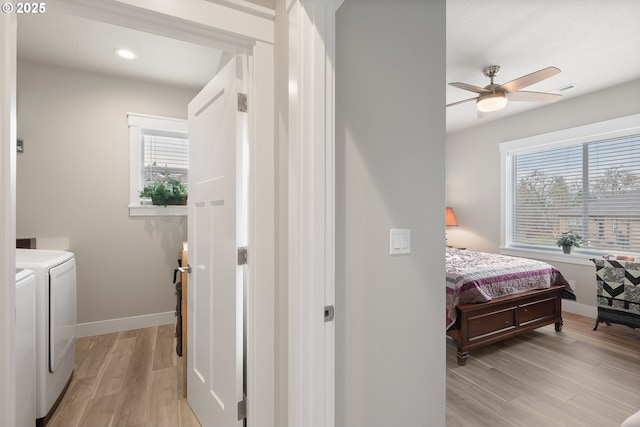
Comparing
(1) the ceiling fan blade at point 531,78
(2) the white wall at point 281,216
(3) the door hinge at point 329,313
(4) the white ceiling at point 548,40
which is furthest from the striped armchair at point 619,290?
(2) the white wall at point 281,216

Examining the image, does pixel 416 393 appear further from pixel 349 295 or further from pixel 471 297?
pixel 471 297

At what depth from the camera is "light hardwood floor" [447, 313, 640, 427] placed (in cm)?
199

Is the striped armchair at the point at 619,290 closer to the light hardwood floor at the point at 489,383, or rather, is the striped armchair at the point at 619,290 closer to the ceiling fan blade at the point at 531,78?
the light hardwood floor at the point at 489,383

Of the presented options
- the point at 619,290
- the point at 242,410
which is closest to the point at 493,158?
the point at 619,290

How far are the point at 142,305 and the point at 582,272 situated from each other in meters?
5.22

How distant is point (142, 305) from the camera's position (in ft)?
11.1

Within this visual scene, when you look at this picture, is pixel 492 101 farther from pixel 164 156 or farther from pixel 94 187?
pixel 94 187

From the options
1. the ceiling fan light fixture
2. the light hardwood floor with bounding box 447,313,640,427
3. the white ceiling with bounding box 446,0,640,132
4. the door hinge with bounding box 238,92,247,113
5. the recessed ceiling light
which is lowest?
the light hardwood floor with bounding box 447,313,640,427

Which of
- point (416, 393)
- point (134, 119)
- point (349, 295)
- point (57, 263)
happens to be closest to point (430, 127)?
point (349, 295)

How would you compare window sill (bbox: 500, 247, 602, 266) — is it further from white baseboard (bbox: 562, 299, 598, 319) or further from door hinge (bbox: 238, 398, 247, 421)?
door hinge (bbox: 238, 398, 247, 421)

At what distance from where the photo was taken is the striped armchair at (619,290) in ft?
9.71

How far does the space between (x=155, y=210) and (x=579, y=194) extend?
5138 mm

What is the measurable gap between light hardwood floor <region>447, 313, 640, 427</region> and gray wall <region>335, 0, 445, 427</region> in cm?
92

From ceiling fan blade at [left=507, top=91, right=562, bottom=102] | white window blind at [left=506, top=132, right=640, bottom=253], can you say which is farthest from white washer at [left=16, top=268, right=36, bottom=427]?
white window blind at [left=506, top=132, right=640, bottom=253]
